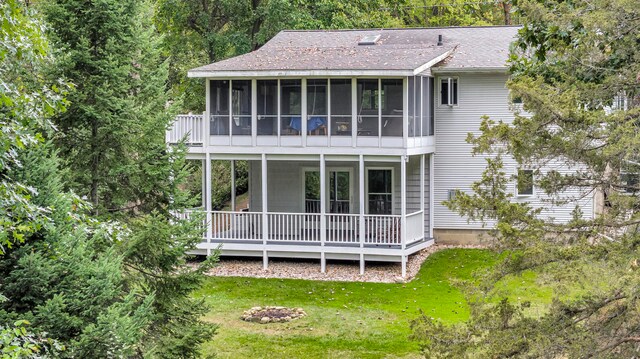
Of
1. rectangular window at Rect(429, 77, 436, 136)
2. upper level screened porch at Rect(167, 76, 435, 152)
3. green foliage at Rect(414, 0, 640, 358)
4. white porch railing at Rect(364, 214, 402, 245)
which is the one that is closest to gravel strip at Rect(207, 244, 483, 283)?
white porch railing at Rect(364, 214, 402, 245)

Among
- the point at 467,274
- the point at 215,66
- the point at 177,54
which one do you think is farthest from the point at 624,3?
the point at 177,54

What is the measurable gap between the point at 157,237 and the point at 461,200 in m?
4.98

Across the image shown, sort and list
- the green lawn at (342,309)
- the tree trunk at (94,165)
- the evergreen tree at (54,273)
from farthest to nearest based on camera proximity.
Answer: the green lawn at (342,309), the tree trunk at (94,165), the evergreen tree at (54,273)

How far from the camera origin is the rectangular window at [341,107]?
922 inches

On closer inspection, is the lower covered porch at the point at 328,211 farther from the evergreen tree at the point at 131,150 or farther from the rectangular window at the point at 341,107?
the evergreen tree at the point at 131,150

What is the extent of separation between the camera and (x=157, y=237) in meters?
12.4

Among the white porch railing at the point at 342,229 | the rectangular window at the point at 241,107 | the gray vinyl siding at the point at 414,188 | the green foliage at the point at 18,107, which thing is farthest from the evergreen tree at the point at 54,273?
the gray vinyl siding at the point at 414,188

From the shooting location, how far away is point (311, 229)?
24.6m

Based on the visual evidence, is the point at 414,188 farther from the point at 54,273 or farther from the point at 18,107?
the point at 18,107

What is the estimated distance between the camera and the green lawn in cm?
1677

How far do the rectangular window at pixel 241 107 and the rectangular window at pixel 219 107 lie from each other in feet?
0.70

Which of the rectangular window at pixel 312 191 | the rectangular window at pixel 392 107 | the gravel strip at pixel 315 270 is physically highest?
the rectangular window at pixel 392 107

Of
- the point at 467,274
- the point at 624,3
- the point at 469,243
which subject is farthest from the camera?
the point at 469,243

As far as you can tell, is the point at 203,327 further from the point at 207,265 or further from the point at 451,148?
the point at 451,148
